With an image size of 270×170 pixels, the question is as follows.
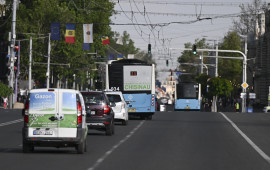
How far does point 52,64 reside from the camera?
9381 cm

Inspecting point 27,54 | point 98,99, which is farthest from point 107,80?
point 27,54

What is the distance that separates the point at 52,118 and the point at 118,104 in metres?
17.5

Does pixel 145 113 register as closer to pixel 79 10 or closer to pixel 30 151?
pixel 30 151

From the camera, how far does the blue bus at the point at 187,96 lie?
88125 millimetres

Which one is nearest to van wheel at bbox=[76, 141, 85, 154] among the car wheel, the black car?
the black car

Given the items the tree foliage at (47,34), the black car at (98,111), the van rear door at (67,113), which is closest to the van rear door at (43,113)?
the van rear door at (67,113)

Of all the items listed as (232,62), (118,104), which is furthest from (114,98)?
(232,62)

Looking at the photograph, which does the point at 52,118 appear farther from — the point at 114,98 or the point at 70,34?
the point at 70,34

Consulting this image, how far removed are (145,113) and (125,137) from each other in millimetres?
18262

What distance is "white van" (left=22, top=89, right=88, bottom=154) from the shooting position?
65.1 ft

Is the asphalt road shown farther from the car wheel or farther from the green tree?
the green tree

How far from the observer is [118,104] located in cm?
3741

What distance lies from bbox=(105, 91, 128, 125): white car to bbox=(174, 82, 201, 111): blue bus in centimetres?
→ 5033

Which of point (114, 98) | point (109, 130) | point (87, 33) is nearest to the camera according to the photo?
point (109, 130)
